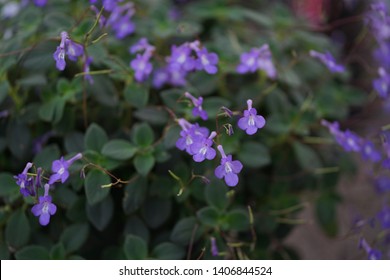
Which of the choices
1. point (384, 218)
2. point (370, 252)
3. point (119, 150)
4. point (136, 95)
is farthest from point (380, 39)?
point (119, 150)

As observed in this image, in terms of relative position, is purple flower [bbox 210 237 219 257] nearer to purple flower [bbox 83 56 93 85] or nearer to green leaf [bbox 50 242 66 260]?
green leaf [bbox 50 242 66 260]

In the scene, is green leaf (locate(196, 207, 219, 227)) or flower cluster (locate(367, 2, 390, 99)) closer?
green leaf (locate(196, 207, 219, 227))

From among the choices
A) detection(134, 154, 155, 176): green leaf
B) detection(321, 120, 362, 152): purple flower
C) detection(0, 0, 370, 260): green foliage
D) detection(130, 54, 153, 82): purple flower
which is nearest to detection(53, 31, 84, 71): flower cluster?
detection(0, 0, 370, 260): green foliage

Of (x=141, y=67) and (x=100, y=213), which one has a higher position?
(x=141, y=67)

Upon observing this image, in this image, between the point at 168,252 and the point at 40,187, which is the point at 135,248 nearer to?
the point at 168,252

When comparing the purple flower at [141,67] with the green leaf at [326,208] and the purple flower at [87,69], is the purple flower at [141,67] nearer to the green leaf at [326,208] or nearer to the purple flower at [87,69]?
the purple flower at [87,69]

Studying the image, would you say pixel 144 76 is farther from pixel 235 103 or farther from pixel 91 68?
pixel 235 103

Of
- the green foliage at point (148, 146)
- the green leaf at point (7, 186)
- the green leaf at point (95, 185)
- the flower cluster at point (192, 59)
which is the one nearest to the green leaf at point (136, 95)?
the green foliage at point (148, 146)
